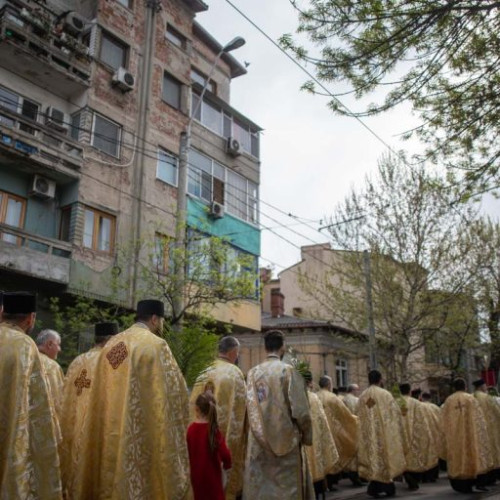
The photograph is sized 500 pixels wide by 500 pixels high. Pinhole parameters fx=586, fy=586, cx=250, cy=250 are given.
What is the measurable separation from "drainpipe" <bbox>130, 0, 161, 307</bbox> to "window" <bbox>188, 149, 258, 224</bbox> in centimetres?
243

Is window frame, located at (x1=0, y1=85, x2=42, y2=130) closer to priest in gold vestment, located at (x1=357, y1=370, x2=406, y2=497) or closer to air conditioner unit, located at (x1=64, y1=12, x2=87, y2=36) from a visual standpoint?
air conditioner unit, located at (x1=64, y1=12, x2=87, y2=36)

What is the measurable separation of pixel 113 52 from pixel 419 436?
16633 mm

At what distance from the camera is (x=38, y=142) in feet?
54.8

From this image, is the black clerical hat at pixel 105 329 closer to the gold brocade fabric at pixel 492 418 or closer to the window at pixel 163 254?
the gold brocade fabric at pixel 492 418

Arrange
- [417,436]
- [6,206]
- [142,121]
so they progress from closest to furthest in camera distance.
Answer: [417,436], [6,206], [142,121]

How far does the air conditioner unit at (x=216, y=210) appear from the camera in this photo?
22.6 meters

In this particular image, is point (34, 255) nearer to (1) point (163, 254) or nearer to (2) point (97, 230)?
(2) point (97, 230)

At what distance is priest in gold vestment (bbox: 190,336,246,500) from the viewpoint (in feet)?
23.1

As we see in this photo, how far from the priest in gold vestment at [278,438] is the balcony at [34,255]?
34.4 ft

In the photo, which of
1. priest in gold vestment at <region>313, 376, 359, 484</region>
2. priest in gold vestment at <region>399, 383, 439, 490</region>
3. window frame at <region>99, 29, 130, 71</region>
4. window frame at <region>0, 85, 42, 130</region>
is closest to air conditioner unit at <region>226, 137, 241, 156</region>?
window frame at <region>99, 29, 130, 71</region>

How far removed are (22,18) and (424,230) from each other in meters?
14.3

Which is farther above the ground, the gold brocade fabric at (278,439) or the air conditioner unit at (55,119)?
the air conditioner unit at (55,119)

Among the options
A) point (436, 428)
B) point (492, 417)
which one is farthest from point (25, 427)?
point (436, 428)

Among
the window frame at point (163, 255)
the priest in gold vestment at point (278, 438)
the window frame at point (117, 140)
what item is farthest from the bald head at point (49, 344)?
the window frame at point (117, 140)
